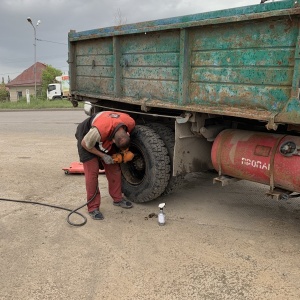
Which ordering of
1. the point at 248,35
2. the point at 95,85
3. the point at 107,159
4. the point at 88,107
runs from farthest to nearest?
1. the point at 88,107
2. the point at 95,85
3. the point at 107,159
4. the point at 248,35

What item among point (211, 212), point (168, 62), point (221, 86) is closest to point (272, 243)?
point (211, 212)

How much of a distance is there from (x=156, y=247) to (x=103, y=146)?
51.6 inches

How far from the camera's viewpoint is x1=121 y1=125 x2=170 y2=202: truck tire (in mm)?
4242

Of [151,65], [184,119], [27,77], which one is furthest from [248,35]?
[27,77]

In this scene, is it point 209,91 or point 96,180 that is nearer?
point 209,91

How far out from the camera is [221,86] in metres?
3.41

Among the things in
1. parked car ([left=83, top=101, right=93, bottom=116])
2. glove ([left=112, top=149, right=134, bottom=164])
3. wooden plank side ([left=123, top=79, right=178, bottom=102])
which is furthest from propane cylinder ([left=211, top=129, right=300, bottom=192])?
parked car ([left=83, top=101, right=93, bottom=116])

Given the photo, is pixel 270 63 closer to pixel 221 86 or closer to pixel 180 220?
pixel 221 86

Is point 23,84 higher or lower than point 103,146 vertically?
higher

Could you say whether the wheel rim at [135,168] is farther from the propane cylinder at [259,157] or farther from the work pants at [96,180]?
the propane cylinder at [259,157]

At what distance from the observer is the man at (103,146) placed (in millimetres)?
3947

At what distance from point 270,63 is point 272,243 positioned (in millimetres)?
1700

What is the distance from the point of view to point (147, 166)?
14.2 feet

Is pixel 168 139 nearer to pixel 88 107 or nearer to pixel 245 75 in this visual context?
pixel 245 75
